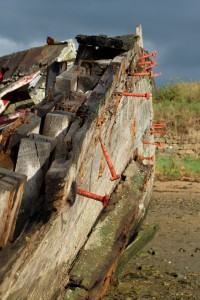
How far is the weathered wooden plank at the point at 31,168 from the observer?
270 centimetres

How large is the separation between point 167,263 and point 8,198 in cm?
390

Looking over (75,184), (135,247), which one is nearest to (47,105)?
(75,184)

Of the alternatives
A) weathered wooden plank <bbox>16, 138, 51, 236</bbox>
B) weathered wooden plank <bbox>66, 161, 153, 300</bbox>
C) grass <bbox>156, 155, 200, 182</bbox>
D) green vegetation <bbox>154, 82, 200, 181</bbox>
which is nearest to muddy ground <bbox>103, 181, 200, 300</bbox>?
weathered wooden plank <bbox>66, 161, 153, 300</bbox>

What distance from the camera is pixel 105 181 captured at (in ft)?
12.6

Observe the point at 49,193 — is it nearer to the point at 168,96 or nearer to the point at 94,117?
the point at 94,117

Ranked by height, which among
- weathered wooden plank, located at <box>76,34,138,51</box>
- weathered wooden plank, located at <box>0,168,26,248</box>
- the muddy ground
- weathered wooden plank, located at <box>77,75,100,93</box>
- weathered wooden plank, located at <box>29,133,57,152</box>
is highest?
weathered wooden plank, located at <box>76,34,138,51</box>

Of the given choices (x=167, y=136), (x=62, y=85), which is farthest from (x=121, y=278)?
(x=167, y=136)

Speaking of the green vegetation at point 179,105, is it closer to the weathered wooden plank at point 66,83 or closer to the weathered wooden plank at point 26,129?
the weathered wooden plank at point 66,83

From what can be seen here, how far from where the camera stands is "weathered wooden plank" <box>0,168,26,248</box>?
2.16 metres

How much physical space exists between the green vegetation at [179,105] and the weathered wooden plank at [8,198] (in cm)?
1353

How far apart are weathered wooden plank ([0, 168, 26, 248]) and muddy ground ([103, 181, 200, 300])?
2360mm

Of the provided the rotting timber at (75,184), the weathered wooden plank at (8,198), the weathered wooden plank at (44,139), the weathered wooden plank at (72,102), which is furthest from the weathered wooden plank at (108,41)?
the weathered wooden plank at (8,198)

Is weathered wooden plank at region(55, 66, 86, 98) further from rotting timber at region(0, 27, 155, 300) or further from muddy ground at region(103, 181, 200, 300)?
muddy ground at region(103, 181, 200, 300)

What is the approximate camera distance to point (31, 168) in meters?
2.73
